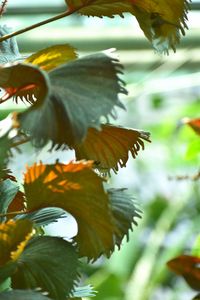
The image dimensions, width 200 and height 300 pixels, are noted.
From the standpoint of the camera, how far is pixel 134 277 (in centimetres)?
196

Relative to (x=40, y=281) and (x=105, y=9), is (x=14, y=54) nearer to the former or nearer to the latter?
(x=105, y=9)

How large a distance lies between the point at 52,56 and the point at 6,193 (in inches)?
4.5

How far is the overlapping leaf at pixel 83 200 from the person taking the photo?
479mm

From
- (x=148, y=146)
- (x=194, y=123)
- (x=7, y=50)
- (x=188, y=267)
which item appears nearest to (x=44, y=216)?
(x=7, y=50)

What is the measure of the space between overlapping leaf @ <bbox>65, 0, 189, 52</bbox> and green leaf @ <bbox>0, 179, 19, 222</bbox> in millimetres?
151

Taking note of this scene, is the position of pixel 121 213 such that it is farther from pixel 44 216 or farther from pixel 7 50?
pixel 7 50

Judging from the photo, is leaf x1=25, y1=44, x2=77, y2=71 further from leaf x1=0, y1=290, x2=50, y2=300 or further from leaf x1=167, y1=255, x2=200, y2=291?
leaf x1=167, y1=255, x2=200, y2=291

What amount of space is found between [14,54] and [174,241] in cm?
175

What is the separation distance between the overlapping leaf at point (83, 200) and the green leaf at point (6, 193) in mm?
43

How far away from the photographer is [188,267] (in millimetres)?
871

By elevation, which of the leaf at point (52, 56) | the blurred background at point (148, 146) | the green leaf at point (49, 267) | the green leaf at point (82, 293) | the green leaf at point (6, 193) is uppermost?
the leaf at point (52, 56)

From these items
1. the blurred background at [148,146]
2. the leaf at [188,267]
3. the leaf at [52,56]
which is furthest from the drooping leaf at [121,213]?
the blurred background at [148,146]

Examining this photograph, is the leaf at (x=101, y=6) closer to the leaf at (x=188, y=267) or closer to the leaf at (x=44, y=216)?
the leaf at (x=44, y=216)

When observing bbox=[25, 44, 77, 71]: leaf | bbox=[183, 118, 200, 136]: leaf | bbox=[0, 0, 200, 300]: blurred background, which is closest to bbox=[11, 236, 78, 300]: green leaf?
bbox=[25, 44, 77, 71]: leaf
